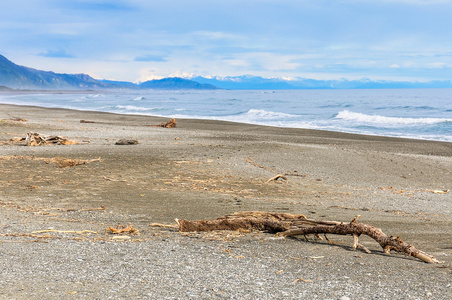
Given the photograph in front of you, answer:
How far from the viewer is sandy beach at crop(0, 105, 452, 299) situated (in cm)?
405

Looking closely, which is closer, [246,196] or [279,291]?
[279,291]

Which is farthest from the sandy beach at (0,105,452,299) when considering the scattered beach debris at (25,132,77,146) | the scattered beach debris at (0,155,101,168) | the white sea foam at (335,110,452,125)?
the white sea foam at (335,110,452,125)

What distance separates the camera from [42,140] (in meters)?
15.5

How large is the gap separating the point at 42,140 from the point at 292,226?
1244 cm

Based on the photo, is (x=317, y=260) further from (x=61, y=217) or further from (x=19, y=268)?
(x=61, y=217)

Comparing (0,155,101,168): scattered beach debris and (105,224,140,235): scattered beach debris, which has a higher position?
(0,155,101,168): scattered beach debris

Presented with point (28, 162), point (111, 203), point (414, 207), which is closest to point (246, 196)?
point (111, 203)

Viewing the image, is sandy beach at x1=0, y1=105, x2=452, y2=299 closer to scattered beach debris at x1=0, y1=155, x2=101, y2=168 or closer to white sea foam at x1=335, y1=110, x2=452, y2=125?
scattered beach debris at x1=0, y1=155, x2=101, y2=168

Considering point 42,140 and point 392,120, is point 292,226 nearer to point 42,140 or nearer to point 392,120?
point 42,140

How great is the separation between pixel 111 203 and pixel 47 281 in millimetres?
3839

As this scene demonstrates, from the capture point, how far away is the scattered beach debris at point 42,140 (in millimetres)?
15016

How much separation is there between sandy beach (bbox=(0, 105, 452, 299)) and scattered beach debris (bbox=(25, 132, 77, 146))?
44 cm

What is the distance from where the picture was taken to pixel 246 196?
8922 mm

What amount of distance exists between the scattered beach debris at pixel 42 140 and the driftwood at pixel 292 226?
11.1m
